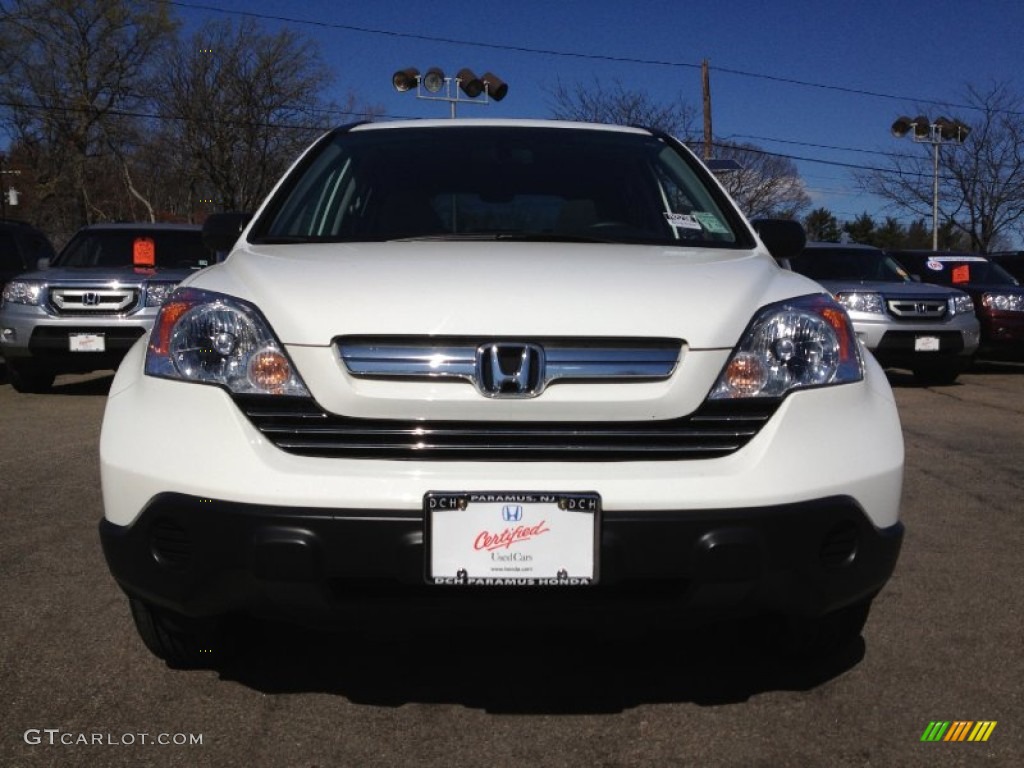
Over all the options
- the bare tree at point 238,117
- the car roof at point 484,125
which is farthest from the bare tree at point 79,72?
the car roof at point 484,125

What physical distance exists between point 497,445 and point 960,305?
10135 mm

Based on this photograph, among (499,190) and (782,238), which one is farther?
(499,190)

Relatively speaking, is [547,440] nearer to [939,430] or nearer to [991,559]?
[991,559]

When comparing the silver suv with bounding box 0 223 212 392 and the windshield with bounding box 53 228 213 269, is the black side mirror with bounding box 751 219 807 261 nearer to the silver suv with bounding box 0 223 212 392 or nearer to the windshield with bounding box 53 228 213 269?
the silver suv with bounding box 0 223 212 392

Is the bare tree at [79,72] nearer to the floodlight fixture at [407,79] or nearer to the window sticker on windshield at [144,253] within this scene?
the floodlight fixture at [407,79]

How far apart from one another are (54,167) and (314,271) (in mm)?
44721

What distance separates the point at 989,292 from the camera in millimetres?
12836

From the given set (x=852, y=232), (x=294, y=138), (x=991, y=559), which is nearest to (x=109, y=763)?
(x=991, y=559)

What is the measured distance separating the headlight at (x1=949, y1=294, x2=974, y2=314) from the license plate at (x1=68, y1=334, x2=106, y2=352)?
323 inches

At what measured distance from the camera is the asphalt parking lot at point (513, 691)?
2.54 m

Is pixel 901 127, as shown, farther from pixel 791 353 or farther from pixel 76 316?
pixel 791 353

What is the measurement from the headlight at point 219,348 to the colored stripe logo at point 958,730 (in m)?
1.72

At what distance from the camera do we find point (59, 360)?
31.6 ft

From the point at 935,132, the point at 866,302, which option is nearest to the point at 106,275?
the point at 866,302
